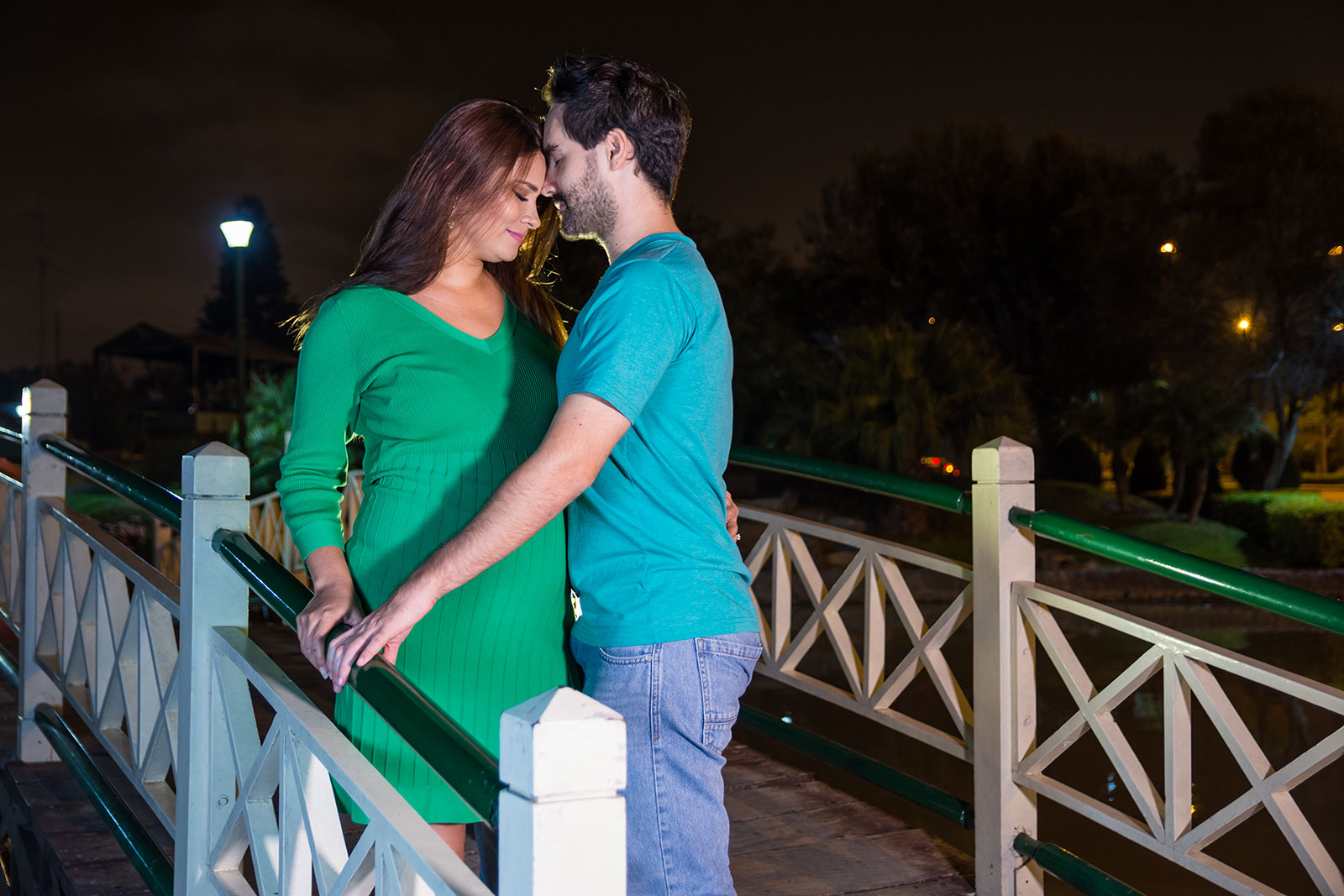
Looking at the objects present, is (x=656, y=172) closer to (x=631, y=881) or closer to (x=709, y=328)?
(x=709, y=328)

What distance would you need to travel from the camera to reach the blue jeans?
1514mm

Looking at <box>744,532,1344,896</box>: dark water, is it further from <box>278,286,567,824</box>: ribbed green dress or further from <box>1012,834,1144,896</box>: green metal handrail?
<box>278,286,567,824</box>: ribbed green dress

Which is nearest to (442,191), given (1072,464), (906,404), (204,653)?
(204,653)

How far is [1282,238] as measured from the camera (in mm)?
18906

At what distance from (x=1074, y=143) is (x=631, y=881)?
23.0 m

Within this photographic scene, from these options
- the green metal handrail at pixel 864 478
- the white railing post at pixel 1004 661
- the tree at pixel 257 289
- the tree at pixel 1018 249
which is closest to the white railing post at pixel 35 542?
the green metal handrail at pixel 864 478

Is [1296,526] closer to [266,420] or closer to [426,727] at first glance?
[266,420]

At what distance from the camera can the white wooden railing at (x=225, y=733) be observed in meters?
0.92

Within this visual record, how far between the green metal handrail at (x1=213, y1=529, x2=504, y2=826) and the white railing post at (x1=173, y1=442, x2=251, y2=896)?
1.56ft

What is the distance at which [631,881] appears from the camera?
1534mm

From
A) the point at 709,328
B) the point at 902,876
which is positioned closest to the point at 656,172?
the point at 709,328

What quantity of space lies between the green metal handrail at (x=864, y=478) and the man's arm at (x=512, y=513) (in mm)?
1486

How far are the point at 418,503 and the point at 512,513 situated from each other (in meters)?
0.29

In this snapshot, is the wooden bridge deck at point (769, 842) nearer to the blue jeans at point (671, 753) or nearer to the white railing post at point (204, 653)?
the white railing post at point (204, 653)
